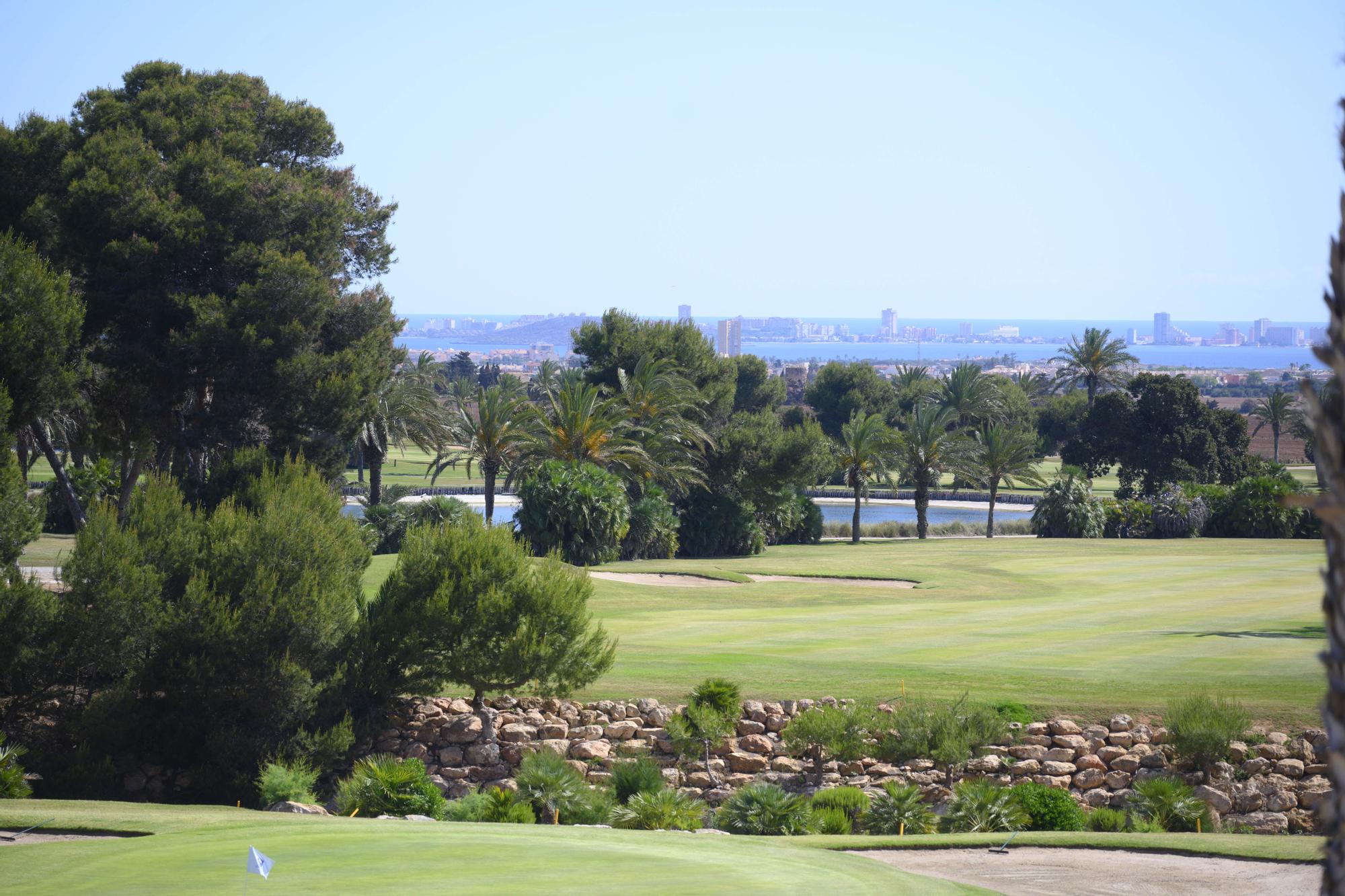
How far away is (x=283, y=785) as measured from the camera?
1479 centimetres

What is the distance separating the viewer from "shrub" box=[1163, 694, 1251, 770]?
15305mm

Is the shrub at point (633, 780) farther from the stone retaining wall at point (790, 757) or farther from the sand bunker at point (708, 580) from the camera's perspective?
the sand bunker at point (708, 580)

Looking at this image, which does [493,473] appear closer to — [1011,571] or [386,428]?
[386,428]

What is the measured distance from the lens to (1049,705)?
56.3 feet

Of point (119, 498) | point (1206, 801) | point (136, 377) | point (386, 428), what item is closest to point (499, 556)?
point (1206, 801)

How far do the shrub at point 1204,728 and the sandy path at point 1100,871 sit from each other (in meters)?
4.69

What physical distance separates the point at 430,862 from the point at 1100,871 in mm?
5929

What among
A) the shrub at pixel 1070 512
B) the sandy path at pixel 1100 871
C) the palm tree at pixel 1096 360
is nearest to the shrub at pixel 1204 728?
the sandy path at pixel 1100 871

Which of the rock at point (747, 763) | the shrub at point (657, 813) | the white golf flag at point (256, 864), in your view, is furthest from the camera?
the rock at point (747, 763)

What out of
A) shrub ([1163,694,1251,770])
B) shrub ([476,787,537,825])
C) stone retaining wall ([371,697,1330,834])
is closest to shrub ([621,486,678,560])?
stone retaining wall ([371,697,1330,834])

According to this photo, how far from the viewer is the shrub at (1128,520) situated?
161 ft

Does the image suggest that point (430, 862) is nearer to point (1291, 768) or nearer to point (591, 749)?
point (591, 749)

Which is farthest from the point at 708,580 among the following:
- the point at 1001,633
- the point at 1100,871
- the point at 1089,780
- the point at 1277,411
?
the point at 1277,411

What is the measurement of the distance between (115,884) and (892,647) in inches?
589
